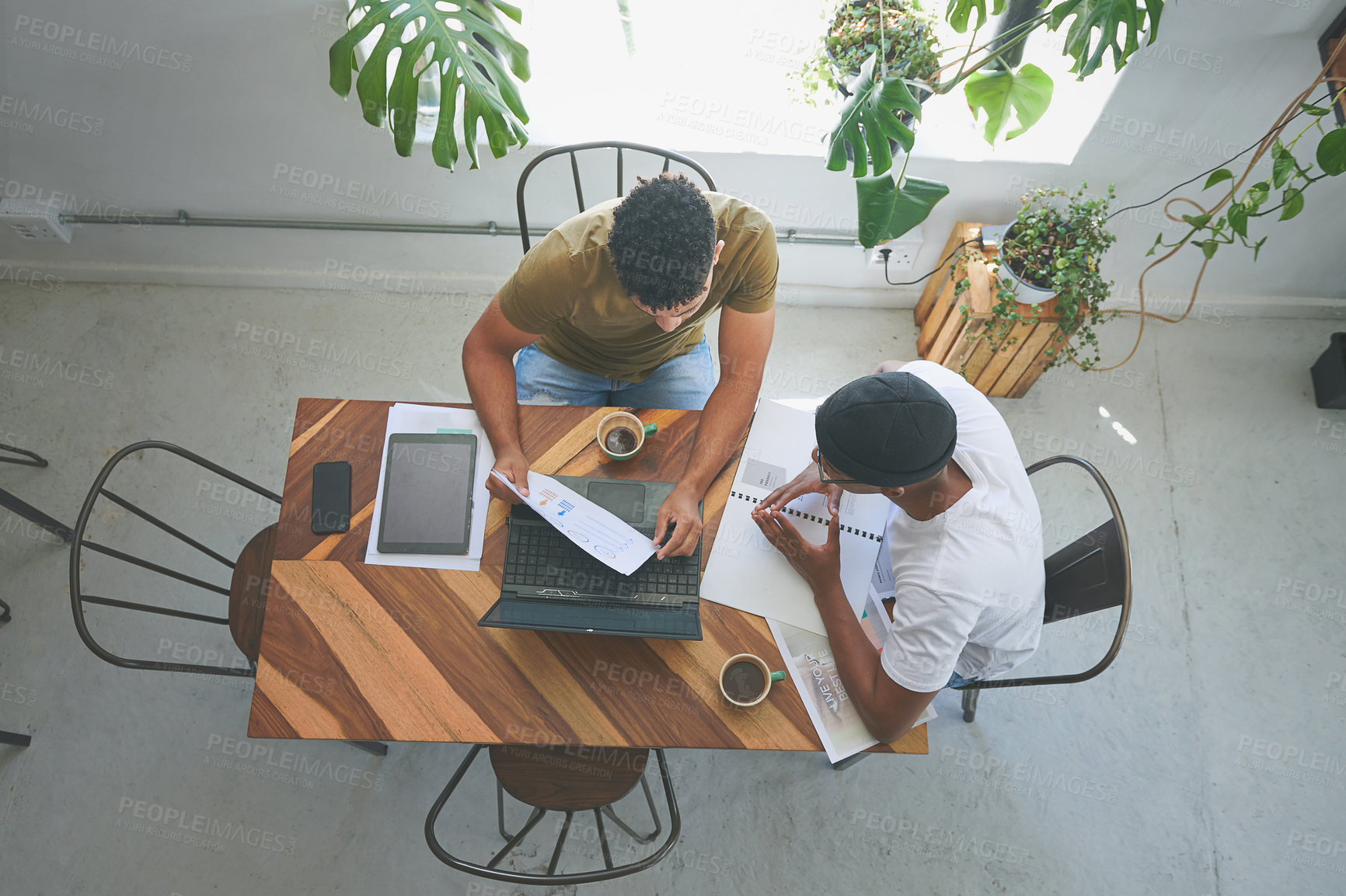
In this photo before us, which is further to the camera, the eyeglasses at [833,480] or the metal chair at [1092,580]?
the metal chair at [1092,580]

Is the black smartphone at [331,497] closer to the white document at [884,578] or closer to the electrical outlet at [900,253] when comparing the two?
the white document at [884,578]

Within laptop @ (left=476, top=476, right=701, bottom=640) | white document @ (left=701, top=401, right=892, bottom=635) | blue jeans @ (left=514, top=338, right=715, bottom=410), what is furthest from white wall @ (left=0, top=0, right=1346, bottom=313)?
laptop @ (left=476, top=476, right=701, bottom=640)

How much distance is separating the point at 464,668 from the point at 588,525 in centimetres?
36

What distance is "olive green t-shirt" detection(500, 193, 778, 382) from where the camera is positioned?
148 centimetres

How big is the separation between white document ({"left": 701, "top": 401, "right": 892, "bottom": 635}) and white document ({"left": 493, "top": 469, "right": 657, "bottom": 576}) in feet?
0.55

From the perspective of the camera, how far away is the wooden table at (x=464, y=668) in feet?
4.50

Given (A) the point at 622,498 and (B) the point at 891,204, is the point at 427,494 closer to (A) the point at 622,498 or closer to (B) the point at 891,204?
(A) the point at 622,498

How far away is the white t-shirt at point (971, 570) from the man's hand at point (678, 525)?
1.28 ft

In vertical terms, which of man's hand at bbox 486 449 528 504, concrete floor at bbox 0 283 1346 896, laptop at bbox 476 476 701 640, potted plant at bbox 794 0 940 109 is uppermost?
potted plant at bbox 794 0 940 109

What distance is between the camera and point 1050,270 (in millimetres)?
2064

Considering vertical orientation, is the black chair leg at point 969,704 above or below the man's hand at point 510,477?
below

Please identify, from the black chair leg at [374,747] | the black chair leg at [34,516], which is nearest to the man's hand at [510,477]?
the black chair leg at [374,747]

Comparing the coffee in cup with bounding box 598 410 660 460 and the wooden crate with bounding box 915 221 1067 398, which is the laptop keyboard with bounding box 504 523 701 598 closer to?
the coffee in cup with bounding box 598 410 660 460

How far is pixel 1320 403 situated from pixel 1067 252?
133 cm
